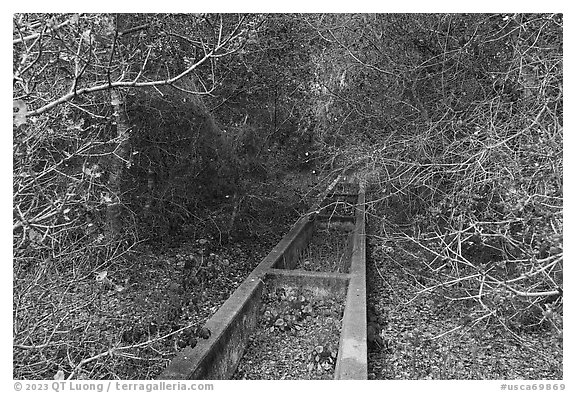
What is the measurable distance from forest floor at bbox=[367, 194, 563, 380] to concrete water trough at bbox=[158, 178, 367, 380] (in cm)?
57

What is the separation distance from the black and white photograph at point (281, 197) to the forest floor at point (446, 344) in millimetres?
30

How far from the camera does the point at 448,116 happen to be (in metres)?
6.14

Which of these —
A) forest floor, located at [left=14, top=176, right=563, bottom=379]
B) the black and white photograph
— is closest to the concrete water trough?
the black and white photograph

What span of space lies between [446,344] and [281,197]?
5.22 meters

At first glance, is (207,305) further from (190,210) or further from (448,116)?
(448,116)

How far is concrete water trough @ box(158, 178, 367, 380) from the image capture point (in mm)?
3781

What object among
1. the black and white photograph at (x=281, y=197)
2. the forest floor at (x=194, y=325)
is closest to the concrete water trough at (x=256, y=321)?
the black and white photograph at (x=281, y=197)

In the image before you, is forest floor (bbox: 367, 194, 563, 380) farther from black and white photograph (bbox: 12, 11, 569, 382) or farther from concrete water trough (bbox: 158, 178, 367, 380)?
concrete water trough (bbox: 158, 178, 367, 380)

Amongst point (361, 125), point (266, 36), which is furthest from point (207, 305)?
point (266, 36)

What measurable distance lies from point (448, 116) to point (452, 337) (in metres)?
2.69

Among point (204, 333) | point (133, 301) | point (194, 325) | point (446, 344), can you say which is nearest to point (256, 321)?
point (194, 325)

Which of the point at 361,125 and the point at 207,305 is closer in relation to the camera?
the point at 207,305

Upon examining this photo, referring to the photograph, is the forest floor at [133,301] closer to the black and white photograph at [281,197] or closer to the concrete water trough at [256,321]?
the black and white photograph at [281,197]
